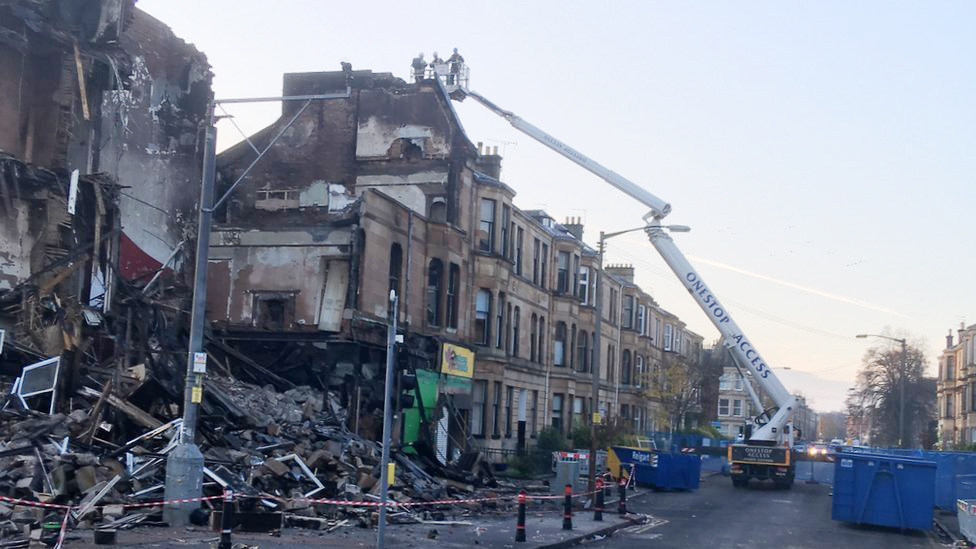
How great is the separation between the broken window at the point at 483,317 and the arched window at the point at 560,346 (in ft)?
34.8

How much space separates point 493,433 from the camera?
42188 millimetres

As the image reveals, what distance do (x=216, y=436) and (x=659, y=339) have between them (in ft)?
194

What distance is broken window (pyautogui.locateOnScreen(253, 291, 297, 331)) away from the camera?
3088 centimetres

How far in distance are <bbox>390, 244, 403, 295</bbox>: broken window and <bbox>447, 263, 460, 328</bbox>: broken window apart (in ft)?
13.1

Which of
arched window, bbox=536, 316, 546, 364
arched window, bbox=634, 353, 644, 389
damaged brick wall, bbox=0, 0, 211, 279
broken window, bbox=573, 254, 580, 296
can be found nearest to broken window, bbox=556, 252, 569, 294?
broken window, bbox=573, 254, 580, 296

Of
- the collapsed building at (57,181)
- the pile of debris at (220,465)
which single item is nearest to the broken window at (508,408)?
the pile of debris at (220,465)

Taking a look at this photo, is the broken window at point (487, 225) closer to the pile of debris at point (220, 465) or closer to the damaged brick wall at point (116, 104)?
the damaged brick wall at point (116, 104)

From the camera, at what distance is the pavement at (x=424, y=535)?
14906 mm

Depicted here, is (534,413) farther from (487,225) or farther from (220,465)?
(220,465)

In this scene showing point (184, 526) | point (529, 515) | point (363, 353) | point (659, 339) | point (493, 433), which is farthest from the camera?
point (659, 339)

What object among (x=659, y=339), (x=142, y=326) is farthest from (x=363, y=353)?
(x=659, y=339)

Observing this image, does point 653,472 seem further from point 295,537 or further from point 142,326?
point 295,537

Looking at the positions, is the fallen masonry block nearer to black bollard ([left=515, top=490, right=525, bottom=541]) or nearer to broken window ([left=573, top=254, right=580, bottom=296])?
black bollard ([left=515, top=490, right=525, bottom=541])

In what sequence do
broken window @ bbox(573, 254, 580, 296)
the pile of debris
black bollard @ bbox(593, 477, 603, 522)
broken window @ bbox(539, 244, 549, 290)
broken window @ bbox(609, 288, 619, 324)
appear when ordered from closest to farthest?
1. the pile of debris
2. black bollard @ bbox(593, 477, 603, 522)
3. broken window @ bbox(539, 244, 549, 290)
4. broken window @ bbox(573, 254, 580, 296)
5. broken window @ bbox(609, 288, 619, 324)
